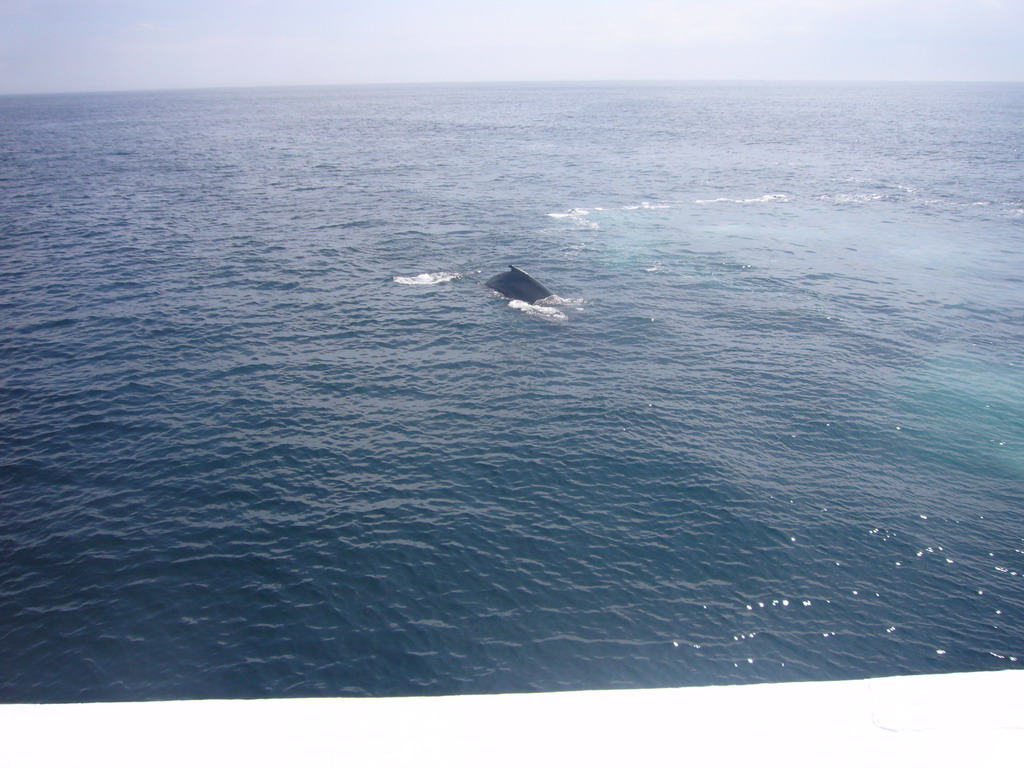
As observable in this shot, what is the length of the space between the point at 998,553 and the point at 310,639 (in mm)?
27876

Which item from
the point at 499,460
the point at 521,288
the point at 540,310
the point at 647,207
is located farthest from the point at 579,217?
the point at 499,460

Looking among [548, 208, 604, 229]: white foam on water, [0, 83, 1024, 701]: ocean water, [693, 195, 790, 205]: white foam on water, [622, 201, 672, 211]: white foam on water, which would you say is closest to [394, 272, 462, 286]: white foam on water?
[0, 83, 1024, 701]: ocean water

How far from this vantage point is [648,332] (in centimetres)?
4803

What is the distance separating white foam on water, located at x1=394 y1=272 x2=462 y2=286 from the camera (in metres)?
58.0

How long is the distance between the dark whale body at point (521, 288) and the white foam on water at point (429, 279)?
5954mm

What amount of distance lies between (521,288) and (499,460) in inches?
936

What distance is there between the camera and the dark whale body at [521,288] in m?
53.2

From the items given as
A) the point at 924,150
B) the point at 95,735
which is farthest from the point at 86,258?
the point at 924,150

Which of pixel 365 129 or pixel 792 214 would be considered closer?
pixel 792 214

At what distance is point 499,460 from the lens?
3316cm

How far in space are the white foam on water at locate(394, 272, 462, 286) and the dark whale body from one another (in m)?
5.95

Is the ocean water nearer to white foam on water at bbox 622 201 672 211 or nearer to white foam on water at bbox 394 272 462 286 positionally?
white foam on water at bbox 394 272 462 286

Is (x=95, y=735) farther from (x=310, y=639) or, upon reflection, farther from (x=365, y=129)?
(x=365, y=129)

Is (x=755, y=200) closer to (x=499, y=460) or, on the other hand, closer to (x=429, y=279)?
(x=429, y=279)
